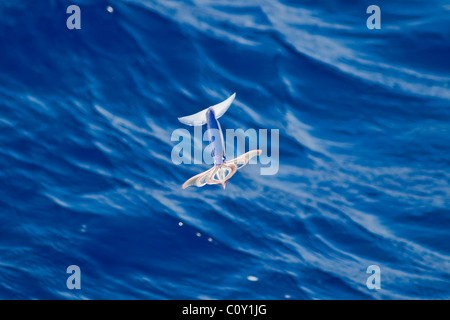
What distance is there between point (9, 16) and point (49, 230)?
4396 mm

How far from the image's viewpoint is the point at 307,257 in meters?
11.6

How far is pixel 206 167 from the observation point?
1173cm

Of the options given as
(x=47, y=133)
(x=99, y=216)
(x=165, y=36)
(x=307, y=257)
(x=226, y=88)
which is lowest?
(x=307, y=257)

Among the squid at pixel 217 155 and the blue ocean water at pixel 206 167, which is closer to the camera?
the squid at pixel 217 155

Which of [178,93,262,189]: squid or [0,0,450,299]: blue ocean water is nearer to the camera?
[178,93,262,189]: squid

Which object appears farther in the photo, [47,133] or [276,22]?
[276,22]

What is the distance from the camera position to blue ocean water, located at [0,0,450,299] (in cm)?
1134

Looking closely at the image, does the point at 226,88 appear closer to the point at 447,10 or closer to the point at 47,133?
the point at 47,133

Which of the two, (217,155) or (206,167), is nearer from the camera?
(217,155)

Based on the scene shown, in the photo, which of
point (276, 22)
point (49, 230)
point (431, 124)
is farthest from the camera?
point (276, 22)

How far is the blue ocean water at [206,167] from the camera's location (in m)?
11.3

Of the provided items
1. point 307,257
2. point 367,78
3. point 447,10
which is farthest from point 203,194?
point 447,10

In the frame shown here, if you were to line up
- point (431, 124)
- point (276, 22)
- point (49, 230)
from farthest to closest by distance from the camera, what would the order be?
1. point (276, 22)
2. point (431, 124)
3. point (49, 230)

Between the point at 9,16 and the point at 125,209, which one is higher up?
the point at 9,16
